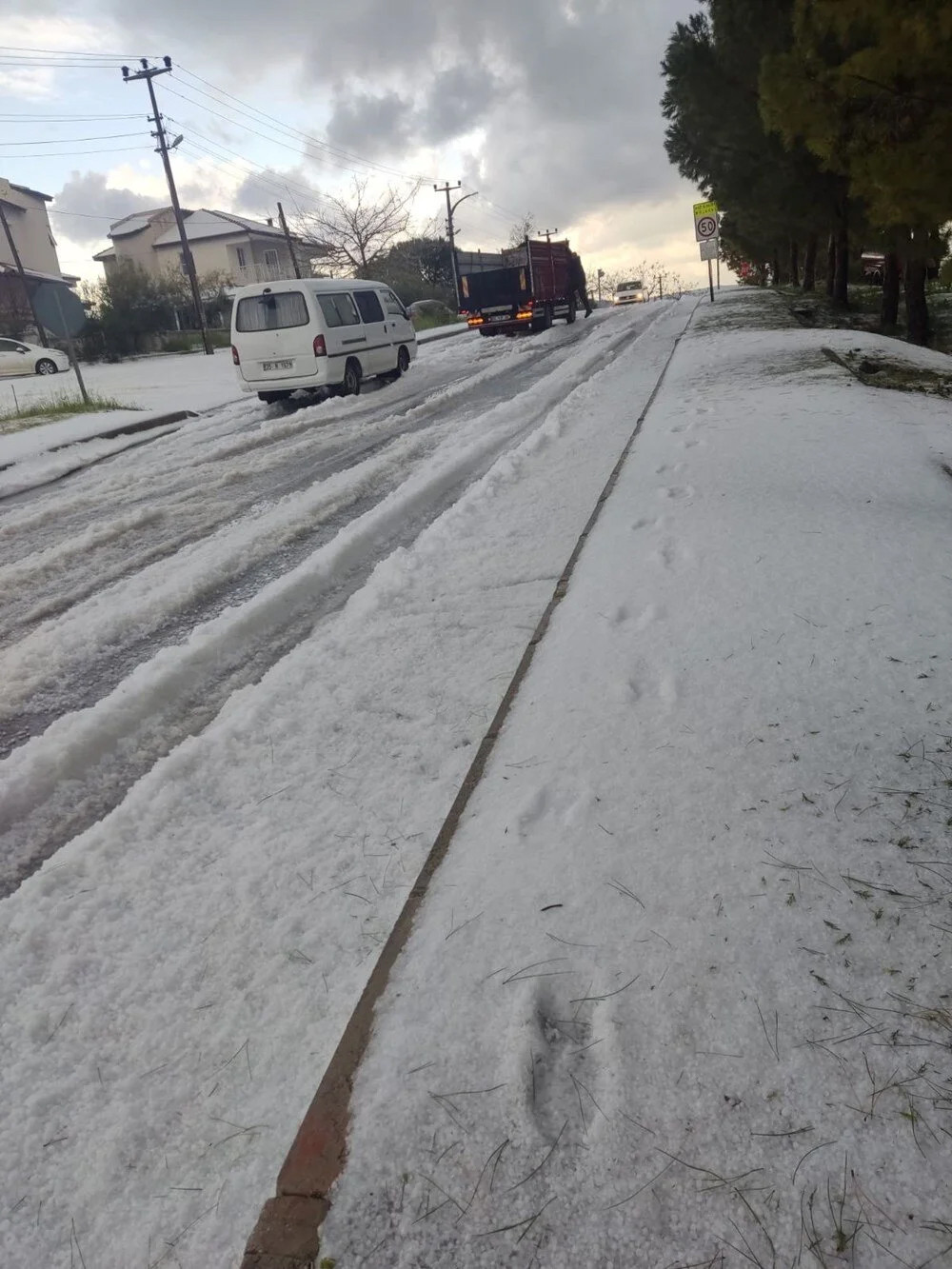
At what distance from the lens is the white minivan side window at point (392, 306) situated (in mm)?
16111

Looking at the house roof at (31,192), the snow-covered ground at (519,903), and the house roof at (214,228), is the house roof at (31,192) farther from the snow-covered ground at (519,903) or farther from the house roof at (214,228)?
the snow-covered ground at (519,903)

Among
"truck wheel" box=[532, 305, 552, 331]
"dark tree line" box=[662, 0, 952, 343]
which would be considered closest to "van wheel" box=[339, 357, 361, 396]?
"dark tree line" box=[662, 0, 952, 343]

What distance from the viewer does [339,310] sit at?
13.9m

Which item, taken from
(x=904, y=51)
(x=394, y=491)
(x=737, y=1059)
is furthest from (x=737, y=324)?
(x=737, y=1059)

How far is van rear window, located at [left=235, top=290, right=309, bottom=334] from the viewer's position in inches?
515

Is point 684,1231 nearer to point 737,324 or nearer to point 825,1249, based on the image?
point 825,1249

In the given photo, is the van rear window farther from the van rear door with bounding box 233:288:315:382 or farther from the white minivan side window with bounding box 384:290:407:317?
the white minivan side window with bounding box 384:290:407:317

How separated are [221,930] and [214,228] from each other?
241 feet

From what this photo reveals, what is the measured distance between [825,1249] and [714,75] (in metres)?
21.5

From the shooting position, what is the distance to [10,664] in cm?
433

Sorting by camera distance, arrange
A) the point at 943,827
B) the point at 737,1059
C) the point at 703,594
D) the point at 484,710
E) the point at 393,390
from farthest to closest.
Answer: the point at 393,390 → the point at 703,594 → the point at 484,710 → the point at 943,827 → the point at 737,1059

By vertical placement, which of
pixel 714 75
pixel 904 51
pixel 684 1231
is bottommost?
pixel 684 1231

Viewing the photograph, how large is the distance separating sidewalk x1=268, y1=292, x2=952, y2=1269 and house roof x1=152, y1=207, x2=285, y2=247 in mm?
70538

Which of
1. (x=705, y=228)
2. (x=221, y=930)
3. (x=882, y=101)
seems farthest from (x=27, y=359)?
(x=221, y=930)
